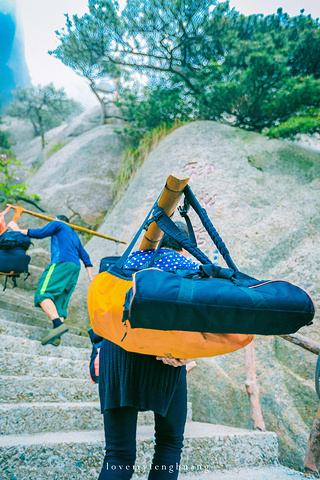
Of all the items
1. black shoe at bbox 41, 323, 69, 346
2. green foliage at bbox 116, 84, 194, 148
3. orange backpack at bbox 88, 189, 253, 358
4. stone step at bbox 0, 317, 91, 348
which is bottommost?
stone step at bbox 0, 317, 91, 348

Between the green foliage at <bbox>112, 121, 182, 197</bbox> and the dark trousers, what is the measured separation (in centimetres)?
679

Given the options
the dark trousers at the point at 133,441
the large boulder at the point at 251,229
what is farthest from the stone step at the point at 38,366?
the dark trousers at the point at 133,441

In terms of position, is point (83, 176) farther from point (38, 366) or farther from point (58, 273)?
point (38, 366)

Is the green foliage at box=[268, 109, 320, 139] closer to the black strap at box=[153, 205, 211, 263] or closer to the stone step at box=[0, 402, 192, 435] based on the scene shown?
the black strap at box=[153, 205, 211, 263]

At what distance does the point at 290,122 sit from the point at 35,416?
17.7 feet

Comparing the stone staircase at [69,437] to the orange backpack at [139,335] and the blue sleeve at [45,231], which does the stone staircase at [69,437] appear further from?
the blue sleeve at [45,231]

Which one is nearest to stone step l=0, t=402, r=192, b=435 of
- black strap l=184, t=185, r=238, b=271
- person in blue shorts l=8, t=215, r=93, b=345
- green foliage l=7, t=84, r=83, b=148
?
person in blue shorts l=8, t=215, r=93, b=345

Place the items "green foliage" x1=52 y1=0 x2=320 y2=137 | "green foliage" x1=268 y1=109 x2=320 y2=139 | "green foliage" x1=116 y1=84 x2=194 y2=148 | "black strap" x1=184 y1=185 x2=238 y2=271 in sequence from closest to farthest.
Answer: "black strap" x1=184 y1=185 x2=238 y2=271, "green foliage" x1=268 y1=109 x2=320 y2=139, "green foliage" x1=52 y1=0 x2=320 y2=137, "green foliage" x1=116 y1=84 x2=194 y2=148

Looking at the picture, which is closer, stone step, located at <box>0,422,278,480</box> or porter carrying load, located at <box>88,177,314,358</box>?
porter carrying load, located at <box>88,177,314,358</box>

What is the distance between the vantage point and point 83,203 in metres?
8.24

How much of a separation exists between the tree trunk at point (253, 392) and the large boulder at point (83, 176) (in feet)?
18.7

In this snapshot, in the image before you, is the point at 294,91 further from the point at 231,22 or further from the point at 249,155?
the point at 231,22

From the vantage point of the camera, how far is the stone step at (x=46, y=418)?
2.09m

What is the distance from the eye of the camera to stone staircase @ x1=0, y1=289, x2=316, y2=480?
5.84ft
